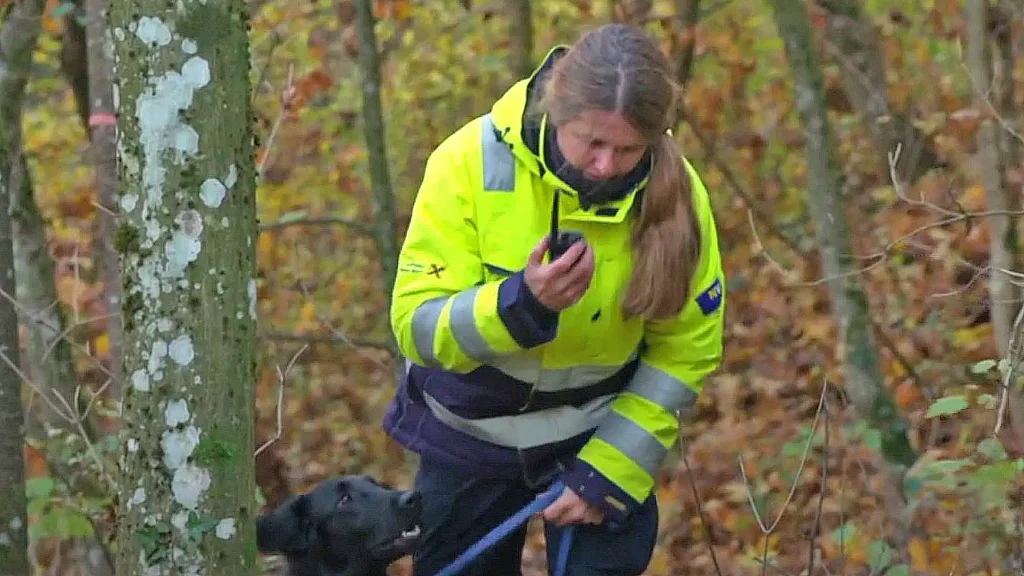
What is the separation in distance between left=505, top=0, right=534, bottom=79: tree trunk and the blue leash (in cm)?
429

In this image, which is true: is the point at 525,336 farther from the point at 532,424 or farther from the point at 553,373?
the point at 532,424

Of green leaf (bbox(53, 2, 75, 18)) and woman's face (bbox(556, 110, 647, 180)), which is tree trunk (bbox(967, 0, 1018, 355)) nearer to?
woman's face (bbox(556, 110, 647, 180))

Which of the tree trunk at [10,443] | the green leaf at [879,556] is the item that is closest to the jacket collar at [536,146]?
the tree trunk at [10,443]

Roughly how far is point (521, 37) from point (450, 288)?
4.47 metres

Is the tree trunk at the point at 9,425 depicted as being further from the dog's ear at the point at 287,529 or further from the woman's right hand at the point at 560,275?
the woman's right hand at the point at 560,275

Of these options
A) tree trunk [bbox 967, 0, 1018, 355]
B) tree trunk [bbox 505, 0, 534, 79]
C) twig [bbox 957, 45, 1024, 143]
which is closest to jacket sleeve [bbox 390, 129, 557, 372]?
twig [bbox 957, 45, 1024, 143]

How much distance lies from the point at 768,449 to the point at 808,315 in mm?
1410

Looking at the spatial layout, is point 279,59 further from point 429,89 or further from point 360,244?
point 360,244

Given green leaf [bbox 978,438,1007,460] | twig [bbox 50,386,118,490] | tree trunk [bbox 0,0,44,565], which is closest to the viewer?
tree trunk [bbox 0,0,44,565]

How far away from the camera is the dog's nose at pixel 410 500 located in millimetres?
3685

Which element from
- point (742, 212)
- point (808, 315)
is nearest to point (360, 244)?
point (742, 212)

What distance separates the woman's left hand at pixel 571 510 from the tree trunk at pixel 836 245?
2.27 metres

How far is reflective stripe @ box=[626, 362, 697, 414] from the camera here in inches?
135

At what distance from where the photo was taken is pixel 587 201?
3162 mm
